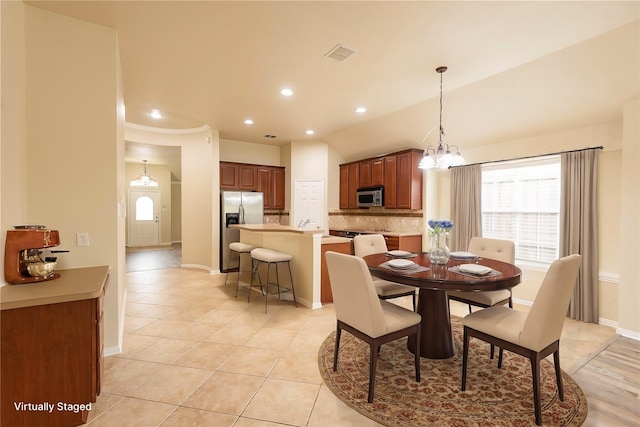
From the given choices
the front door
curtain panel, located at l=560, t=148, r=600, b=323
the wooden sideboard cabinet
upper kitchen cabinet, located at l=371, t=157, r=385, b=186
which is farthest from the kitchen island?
the front door

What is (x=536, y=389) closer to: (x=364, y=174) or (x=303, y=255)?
(x=303, y=255)

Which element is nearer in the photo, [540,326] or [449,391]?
[540,326]

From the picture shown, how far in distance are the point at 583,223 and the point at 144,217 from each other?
11.0 m

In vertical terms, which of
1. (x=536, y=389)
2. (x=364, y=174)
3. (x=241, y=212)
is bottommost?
(x=536, y=389)

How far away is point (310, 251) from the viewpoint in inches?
150

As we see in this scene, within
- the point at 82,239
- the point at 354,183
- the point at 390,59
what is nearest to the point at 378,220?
the point at 354,183

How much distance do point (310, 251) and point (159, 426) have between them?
93.0 inches

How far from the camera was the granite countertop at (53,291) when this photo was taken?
5.10 feet

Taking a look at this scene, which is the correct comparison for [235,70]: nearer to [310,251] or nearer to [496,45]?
[310,251]

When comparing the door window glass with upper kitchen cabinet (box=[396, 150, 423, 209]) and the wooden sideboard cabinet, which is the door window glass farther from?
the wooden sideboard cabinet

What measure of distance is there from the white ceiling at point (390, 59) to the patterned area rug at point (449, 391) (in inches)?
110

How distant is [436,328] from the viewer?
2.58 meters

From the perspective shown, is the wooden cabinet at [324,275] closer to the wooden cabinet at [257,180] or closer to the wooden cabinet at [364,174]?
the wooden cabinet at [364,174]

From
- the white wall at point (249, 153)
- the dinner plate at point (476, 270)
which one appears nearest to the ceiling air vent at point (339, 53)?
the dinner plate at point (476, 270)
